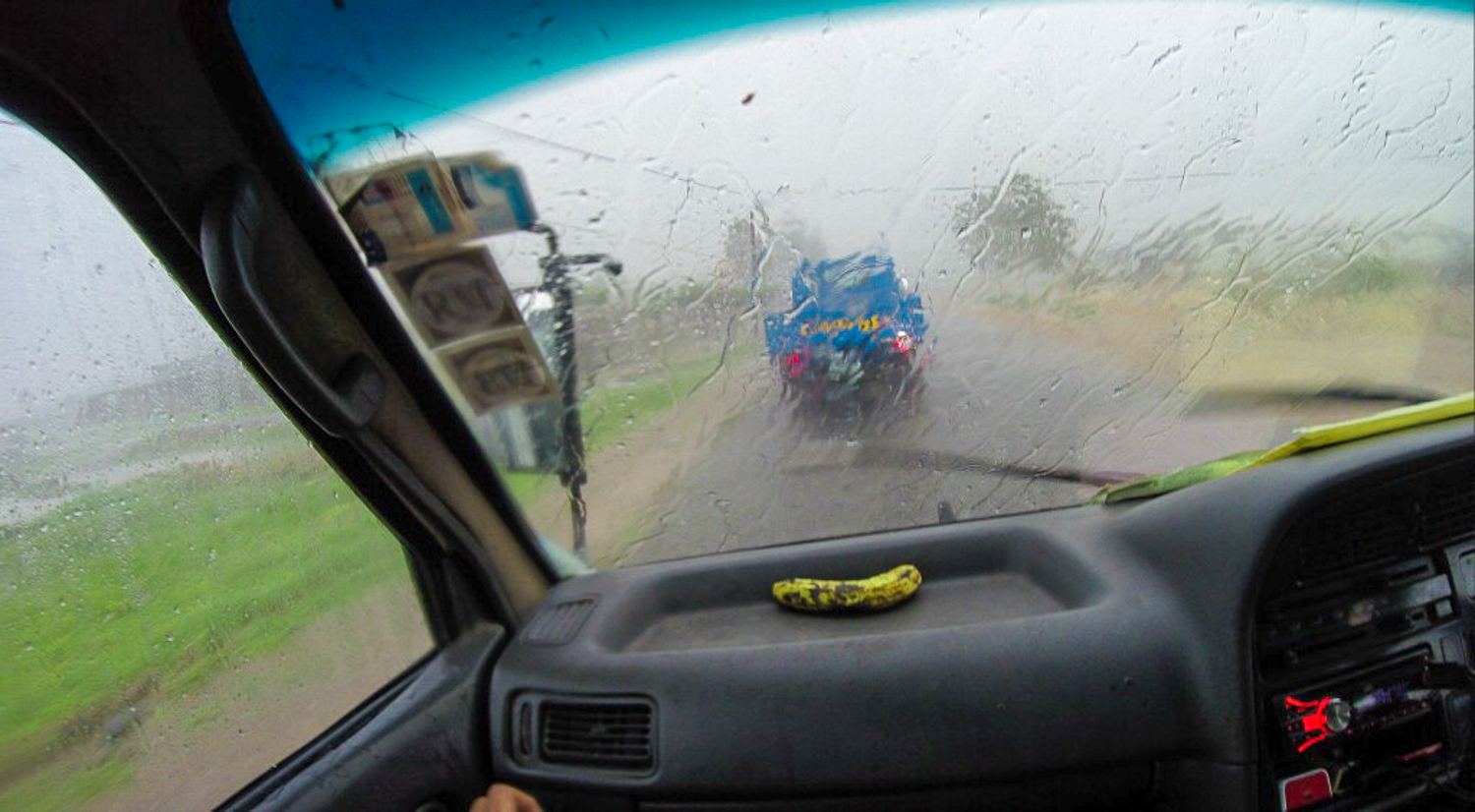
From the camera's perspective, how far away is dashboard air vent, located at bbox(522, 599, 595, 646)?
234 centimetres

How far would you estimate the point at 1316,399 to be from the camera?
2666 mm

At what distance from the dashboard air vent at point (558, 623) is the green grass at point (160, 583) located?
0.49 metres

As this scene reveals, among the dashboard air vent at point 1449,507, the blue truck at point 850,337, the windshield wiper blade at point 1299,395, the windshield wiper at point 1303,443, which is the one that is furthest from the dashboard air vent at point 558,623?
the dashboard air vent at point 1449,507

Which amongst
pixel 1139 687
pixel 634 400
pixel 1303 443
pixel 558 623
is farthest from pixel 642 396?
pixel 1303 443

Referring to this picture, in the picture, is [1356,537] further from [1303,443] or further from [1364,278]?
[1364,278]

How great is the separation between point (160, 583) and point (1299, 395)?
3239 mm

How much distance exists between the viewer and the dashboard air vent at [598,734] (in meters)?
2.09

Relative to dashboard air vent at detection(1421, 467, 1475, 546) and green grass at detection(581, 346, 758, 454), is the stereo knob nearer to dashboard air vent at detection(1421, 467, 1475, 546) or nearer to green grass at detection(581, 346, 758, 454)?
dashboard air vent at detection(1421, 467, 1475, 546)

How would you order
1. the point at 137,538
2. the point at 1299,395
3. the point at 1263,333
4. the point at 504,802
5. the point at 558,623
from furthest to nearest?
the point at 1299,395, the point at 1263,333, the point at 558,623, the point at 504,802, the point at 137,538

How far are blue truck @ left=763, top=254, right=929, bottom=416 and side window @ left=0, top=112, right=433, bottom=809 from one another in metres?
1.25

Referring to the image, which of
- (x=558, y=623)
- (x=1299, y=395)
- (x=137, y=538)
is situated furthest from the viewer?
(x=1299, y=395)

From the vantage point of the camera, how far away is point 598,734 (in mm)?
2137

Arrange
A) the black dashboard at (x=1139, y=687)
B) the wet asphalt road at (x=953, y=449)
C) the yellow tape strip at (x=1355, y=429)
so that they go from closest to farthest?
the black dashboard at (x=1139, y=687), the yellow tape strip at (x=1355, y=429), the wet asphalt road at (x=953, y=449)

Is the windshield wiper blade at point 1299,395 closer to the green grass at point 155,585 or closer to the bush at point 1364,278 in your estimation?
the bush at point 1364,278
